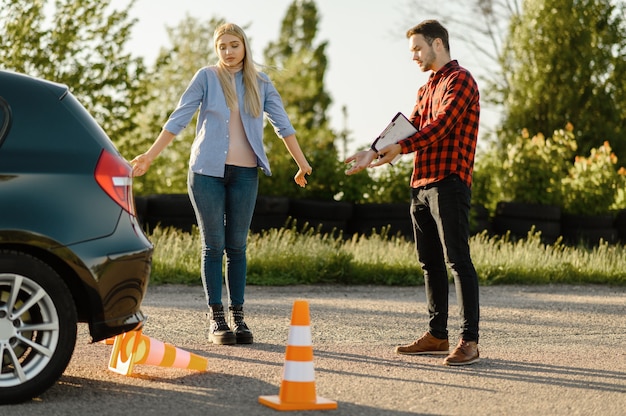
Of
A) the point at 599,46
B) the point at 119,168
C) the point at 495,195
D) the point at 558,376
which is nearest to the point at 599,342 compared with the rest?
the point at 558,376

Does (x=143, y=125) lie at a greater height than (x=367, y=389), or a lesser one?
greater

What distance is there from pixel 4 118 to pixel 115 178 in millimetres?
619

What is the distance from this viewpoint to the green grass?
501 inches

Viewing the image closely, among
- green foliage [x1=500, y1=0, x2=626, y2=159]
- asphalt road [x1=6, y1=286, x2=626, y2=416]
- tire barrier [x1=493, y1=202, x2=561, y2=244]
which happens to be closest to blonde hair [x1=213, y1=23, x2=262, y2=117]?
asphalt road [x1=6, y1=286, x2=626, y2=416]

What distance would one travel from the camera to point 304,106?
5831 centimetres

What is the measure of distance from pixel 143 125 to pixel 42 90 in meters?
18.7

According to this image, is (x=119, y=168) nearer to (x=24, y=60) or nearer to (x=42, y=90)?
(x=42, y=90)

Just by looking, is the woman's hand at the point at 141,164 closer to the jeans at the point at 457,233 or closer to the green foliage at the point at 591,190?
the jeans at the point at 457,233

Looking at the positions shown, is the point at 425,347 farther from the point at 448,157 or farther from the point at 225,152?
the point at 225,152

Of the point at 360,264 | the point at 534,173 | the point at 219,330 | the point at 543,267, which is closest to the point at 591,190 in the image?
the point at 534,173

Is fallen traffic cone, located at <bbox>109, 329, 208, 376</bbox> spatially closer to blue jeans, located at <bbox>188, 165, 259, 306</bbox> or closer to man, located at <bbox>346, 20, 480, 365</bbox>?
blue jeans, located at <bbox>188, 165, 259, 306</bbox>

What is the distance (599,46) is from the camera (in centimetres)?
2577

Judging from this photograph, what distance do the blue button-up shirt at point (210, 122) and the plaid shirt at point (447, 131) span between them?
1084mm

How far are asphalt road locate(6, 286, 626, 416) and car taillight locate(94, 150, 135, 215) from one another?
1.00 m
